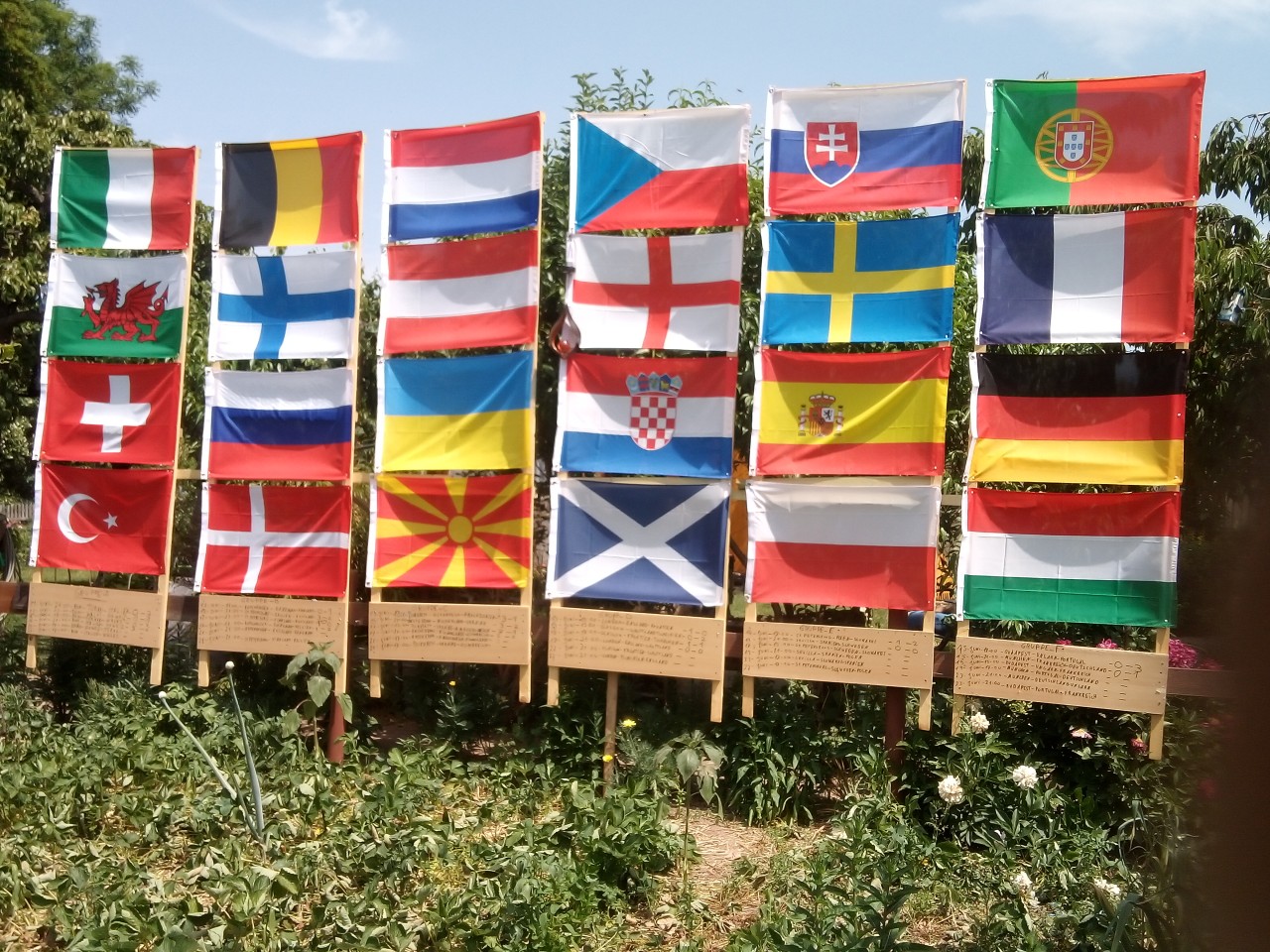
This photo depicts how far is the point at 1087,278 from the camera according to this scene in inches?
214

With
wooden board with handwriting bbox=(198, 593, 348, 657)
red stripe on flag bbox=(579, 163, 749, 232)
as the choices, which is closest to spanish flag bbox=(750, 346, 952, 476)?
red stripe on flag bbox=(579, 163, 749, 232)

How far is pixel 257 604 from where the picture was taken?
257 inches

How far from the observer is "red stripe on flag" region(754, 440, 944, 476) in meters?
5.62

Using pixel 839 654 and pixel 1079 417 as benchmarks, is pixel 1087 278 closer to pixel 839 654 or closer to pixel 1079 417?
pixel 1079 417

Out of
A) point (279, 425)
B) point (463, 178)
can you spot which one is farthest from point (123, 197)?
point (463, 178)

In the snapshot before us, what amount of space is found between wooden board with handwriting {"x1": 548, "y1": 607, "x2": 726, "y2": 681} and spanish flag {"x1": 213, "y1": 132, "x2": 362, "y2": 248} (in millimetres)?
2475

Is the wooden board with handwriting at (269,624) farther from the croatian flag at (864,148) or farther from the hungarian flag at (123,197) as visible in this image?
the croatian flag at (864,148)

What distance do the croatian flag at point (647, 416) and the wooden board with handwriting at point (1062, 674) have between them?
1.49 meters

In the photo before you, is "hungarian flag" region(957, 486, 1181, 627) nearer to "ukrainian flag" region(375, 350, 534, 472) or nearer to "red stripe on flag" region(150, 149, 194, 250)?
"ukrainian flag" region(375, 350, 534, 472)

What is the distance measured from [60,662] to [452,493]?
3.10 metres

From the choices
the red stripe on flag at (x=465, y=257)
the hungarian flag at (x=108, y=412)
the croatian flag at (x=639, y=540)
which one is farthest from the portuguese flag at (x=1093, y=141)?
the hungarian flag at (x=108, y=412)

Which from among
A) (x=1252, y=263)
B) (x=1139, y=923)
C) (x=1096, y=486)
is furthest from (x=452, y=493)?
(x=1252, y=263)

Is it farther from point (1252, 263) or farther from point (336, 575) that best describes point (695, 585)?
point (1252, 263)

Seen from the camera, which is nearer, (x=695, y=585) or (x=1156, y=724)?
(x=1156, y=724)
